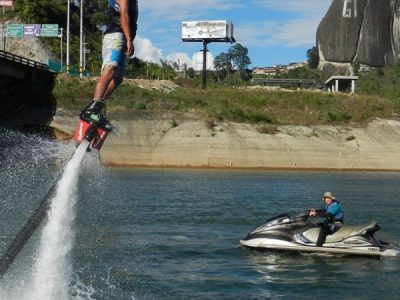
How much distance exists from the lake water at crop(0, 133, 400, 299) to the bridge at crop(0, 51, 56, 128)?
26.5 meters

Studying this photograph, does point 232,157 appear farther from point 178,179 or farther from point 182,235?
point 182,235

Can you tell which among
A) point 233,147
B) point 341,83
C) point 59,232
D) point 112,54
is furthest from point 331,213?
point 341,83

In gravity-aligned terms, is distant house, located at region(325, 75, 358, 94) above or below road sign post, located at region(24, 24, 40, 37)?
below

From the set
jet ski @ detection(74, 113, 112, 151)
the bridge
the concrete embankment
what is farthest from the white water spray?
the bridge

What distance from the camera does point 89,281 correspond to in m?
18.0

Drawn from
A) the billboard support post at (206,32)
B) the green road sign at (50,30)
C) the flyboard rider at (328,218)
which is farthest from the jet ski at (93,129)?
the billboard support post at (206,32)

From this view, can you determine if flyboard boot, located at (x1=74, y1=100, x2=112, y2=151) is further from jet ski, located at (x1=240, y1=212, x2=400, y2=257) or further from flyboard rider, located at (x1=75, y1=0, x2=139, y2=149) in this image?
jet ski, located at (x1=240, y1=212, x2=400, y2=257)

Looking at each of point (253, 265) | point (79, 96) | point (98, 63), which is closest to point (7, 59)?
point (79, 96)

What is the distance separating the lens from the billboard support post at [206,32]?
109 m

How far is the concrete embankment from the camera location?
2864 inches

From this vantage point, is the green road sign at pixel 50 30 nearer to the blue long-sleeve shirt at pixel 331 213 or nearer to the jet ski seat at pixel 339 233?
the blue long-sleeve shirt at pixel 331 213

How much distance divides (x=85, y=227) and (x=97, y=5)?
102m

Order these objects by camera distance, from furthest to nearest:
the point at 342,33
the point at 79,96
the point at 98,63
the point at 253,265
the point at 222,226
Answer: the point at 342,33 < the point at 98,63 < the point at 79,96 < the point at 222,226 < the point at 253,265

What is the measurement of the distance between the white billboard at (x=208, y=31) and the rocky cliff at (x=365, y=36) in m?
24.4
